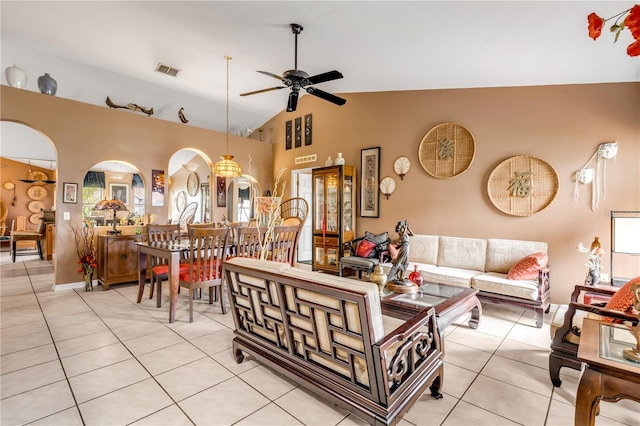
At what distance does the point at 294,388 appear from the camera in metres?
2.05

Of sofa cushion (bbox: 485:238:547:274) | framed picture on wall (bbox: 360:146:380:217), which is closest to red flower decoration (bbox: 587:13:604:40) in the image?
sofa cushion (bbox: 485:238:547:274)

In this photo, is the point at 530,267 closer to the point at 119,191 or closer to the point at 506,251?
the point at 506,251

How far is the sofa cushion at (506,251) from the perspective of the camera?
3.72 m

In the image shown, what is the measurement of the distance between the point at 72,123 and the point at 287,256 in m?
4.00

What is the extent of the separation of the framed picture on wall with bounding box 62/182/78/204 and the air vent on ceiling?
2.35m

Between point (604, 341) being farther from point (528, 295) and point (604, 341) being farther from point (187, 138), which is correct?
point (187, 138)

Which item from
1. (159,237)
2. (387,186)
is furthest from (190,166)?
(387,186)

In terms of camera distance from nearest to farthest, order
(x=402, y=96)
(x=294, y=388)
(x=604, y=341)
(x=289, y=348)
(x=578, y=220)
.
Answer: (x=604, y=341)
(x=289, y=348)
(x=294, y=388)
(x=578, y=220)
(x=402, y=96)

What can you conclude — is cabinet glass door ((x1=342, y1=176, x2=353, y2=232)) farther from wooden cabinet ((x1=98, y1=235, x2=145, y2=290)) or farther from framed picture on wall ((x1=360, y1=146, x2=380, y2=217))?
wooden cabinet ((x1=98, y1=235, x2=145, y2=290))

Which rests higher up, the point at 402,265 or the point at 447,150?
the point at 447,150

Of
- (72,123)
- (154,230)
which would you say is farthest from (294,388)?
(72,123)

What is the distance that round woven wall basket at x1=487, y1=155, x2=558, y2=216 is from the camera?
383 centimetres

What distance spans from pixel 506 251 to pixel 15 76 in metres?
7.29

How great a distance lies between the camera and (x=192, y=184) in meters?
9.20
